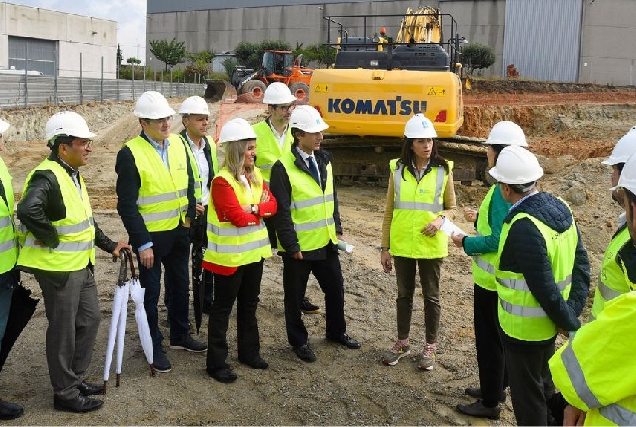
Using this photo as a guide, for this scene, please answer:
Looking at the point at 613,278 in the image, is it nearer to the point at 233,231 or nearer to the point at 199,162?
the point at 233,231

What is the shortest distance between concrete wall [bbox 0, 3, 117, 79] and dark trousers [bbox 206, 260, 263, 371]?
36763 millimetres

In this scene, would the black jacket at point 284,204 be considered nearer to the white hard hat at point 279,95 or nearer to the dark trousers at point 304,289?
the dark trousers at point 304,289

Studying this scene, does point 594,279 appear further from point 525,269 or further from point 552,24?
point 552,24

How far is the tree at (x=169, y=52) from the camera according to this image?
58.9 m

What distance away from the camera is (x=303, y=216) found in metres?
5.54

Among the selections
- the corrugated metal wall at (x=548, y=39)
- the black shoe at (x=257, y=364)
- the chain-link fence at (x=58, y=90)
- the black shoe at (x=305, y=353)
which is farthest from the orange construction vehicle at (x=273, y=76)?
the corrugated metal wall at (x=548, y=39)

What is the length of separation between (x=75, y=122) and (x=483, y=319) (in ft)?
9.95

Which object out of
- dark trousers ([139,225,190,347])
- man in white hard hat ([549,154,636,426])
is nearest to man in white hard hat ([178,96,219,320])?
dark trousers ([139,225,190,347])

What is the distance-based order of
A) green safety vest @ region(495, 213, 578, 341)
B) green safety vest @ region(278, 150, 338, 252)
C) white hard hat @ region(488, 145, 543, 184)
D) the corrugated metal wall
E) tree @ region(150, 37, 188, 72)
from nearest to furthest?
green safety vest @ region(495, 213, 578, 341) < white hard hat @ region(488, 145, 543, 184) < green safety vest @ region(278, 150, 338, 252) < the corrugated metal wall < tree @ region(150, 37, 188, 72)

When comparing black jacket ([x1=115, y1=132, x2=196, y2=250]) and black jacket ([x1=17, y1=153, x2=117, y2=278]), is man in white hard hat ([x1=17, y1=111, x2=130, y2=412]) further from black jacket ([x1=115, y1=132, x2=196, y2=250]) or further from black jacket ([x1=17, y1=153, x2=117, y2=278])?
black jacket ([x1=115, y1=132, x2=196, y2=250])

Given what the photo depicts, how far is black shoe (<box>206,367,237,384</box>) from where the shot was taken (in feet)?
16.6

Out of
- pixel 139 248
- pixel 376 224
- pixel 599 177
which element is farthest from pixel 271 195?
pixel 599 177

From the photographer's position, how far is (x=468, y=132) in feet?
70.0

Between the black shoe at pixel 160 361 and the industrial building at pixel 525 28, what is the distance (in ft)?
110
